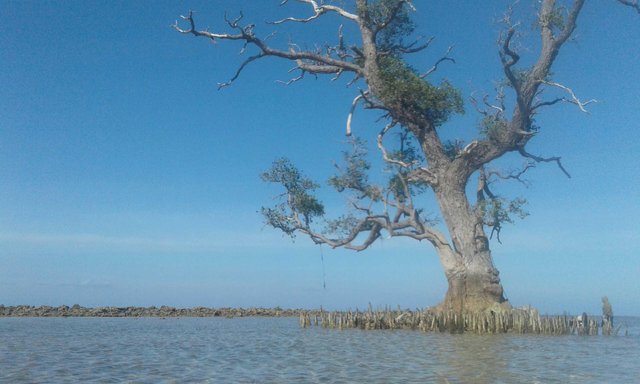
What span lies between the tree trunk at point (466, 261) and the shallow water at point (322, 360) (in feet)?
13.9

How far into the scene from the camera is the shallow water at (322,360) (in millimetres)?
12102

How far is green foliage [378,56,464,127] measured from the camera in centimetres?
2791

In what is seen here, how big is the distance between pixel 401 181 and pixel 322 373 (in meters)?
18.3

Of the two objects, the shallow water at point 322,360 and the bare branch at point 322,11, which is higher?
the bare branch at point 322,11

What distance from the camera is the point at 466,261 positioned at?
27.2m

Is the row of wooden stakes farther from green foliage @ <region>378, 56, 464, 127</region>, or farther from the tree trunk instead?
green foliage @ <region>378, 56, 464, 127</region>

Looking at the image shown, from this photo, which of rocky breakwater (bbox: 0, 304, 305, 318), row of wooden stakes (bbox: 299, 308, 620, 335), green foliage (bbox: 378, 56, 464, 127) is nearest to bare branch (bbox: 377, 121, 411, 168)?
green foliage (bbox: 378, 56, 464, 127)

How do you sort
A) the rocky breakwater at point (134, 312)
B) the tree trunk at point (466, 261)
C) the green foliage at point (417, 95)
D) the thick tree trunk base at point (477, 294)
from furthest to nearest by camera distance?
the rocky breakwater at point (134, 312) → the green foliage at point (417, 95) → the tree trunk at point (466, 261) → the thick tree trunk base at point (477, 294)

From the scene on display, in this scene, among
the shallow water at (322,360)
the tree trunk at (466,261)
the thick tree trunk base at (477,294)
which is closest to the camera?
the shallow water at (322,360)

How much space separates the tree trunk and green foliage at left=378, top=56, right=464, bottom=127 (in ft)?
9.71

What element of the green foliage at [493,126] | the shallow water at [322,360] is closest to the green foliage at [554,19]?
the green foliage at [493,126]

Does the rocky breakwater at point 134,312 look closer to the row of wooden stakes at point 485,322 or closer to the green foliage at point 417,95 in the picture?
the row of wooden stakes at point 485,322

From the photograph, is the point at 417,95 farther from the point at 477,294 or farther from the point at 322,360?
the point at 322,360

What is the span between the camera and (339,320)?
28469 millimetres
